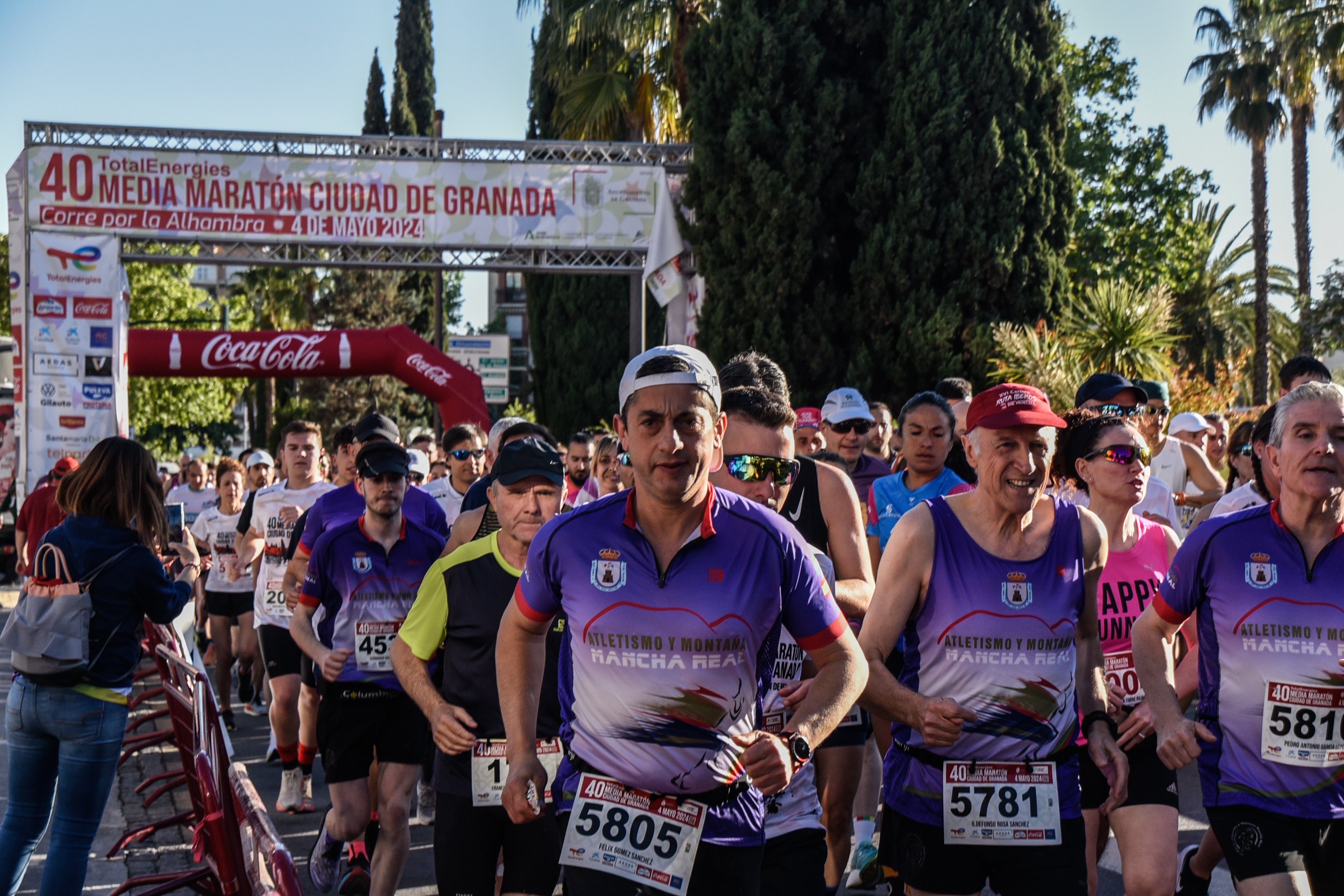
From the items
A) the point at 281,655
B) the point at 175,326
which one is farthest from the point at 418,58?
the point at 281,655

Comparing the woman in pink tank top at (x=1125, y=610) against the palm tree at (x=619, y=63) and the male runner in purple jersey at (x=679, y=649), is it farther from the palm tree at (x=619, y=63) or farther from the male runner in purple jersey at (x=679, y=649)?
the palm tree at (x=619, y=63)

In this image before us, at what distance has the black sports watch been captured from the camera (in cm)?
292

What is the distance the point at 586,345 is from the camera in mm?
32562

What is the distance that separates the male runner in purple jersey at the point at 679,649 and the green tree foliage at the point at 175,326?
137ft

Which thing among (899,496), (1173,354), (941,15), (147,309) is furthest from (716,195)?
(147,309)

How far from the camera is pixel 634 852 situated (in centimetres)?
301

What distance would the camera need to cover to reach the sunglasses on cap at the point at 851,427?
7793mm

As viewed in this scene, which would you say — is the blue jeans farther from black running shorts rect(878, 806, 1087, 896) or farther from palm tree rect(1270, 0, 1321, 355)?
palm tree rect(1270, 0, 1321, 355)

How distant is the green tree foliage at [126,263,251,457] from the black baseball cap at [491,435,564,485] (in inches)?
1579

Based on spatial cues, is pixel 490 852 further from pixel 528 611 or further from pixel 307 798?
pixel 307 798

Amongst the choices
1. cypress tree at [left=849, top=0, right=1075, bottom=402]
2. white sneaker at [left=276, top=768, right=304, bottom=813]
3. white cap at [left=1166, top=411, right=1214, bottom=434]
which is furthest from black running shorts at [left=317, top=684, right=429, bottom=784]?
cypress tree at [left=849, top=0, right=1075, bottom=402]

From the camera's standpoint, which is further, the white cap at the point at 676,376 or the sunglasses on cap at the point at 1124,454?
the sunglasses on cap at the point at 1124,454

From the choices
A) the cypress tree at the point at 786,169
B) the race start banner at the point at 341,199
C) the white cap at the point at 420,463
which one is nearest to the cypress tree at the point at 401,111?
the race start banner at the point at 341,199

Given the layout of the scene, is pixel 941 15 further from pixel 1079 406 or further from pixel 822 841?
pixel 822 841
